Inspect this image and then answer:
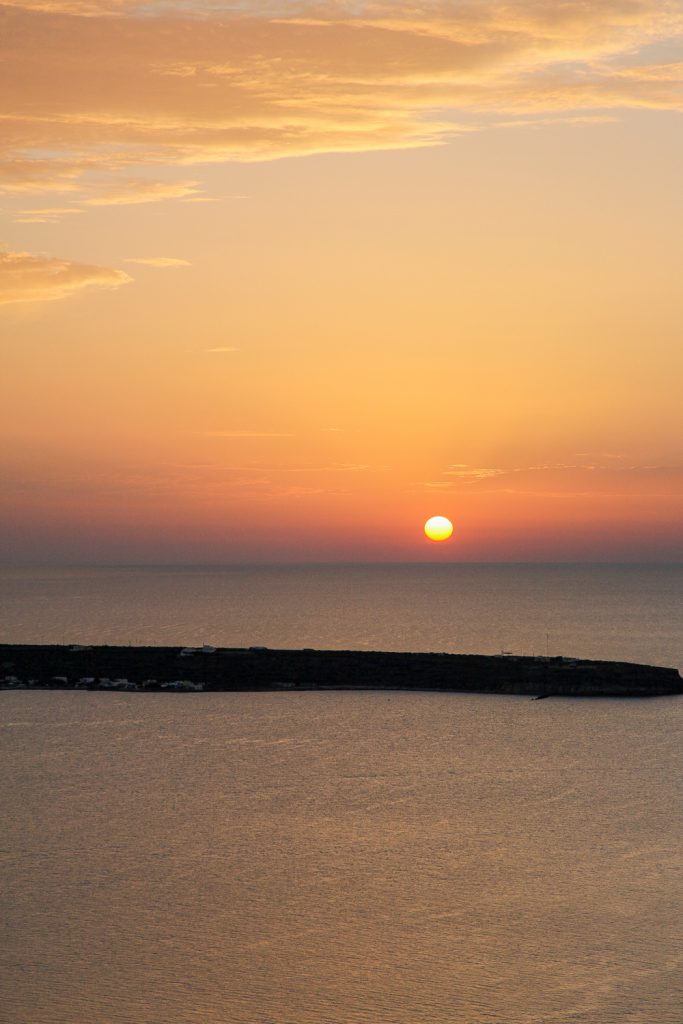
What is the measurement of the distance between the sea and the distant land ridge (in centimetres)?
1525

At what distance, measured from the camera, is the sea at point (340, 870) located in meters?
27.5

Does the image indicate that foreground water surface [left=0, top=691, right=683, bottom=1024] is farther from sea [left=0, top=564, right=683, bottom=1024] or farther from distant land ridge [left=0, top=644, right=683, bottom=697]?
distant land ridge [left=0, top=644, right=683, bottom=697]

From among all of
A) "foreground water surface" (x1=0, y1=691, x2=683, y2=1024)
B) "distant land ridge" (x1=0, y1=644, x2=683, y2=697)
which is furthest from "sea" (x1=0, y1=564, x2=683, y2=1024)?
"distant land ridge" (x1=0, y1=644, x2=683, y2=697)

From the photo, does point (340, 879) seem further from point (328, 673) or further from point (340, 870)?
point (328, 673)

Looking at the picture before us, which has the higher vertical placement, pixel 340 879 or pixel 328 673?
pixel 328 673

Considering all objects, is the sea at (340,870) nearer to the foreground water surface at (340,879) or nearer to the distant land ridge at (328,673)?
the foreground water surface at (340,879)

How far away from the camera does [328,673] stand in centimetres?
9325

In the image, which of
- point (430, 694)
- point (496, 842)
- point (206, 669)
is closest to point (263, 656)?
point (206, 669)

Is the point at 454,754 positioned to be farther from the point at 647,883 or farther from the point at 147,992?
the point at 147,992

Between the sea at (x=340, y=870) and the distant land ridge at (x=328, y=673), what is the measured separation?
1525cm

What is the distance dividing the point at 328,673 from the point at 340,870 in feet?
183

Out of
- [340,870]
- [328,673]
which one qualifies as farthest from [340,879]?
[328,673]

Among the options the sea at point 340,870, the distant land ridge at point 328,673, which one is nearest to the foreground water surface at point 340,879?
the sea at point 340,870

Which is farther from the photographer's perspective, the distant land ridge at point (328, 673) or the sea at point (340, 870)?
the distant land ridge at point (328, 673)
